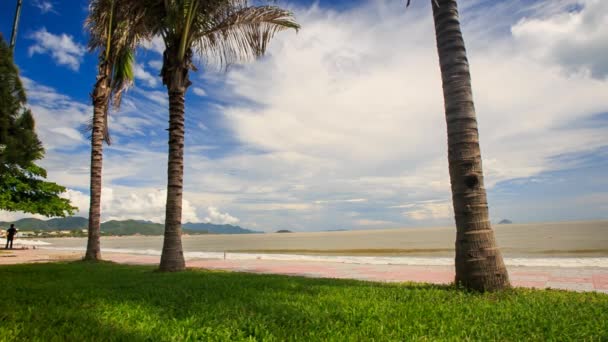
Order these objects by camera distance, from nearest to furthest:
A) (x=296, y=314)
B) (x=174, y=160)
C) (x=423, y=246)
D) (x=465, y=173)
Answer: (x=296, y=314) < (x=465, y=173) < (x=174, y=160) < (x=423, y=246)

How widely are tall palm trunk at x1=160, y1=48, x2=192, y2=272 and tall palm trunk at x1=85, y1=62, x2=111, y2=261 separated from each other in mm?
5393

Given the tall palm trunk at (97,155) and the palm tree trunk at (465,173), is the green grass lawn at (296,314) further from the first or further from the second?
the tall palm trunk at (97,155)

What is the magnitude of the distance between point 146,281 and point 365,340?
6076 mm

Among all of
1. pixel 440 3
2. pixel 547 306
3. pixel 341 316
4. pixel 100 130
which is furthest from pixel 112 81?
pixel 547 306

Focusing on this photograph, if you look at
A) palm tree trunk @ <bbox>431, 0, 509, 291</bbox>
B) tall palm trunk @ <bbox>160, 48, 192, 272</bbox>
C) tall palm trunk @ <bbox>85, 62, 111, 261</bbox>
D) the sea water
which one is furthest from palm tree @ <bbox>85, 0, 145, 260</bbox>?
palm tree trunk @ <bbox>431, 0, 509, 291</bbox>

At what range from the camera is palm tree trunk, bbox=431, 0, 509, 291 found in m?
6.27

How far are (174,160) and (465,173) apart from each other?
7.60m

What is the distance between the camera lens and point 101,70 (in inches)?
593

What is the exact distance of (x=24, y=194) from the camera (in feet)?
64.3

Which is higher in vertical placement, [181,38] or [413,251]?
[181,38]

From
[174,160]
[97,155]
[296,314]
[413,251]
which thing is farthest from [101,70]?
[413,251]

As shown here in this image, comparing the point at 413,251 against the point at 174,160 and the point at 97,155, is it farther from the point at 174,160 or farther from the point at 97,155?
the point at 174,160

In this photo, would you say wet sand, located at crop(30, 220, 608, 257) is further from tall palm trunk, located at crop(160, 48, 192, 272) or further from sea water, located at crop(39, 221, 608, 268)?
tall palm trunk, located at crop(160, 48, 192, 272)

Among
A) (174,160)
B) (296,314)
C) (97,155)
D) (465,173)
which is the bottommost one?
(296,314)
